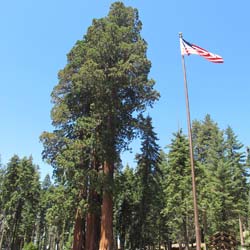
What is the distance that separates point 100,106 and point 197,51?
31.2 ft

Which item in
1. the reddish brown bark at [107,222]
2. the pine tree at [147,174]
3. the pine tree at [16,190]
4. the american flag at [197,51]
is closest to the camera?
the american flag at [197,51]

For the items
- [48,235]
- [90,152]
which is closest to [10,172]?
[90,152]

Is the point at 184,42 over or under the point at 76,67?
under

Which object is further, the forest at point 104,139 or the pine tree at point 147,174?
the pine tree at point 147,174

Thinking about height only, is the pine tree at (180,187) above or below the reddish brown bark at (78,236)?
above

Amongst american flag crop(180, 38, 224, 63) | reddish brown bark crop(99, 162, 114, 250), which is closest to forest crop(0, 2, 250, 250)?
reddish brown bark crop(99, 162, 114, 250)

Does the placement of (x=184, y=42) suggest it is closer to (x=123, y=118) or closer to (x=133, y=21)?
(x=123, y=118)

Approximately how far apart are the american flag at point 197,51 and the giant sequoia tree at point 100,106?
740cm

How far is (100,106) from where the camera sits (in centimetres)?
2134

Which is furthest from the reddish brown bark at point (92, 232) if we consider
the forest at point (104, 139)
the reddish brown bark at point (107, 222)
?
the reddish brown bark at point (107, 222)

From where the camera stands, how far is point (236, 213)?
33.2 m

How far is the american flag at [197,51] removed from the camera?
1332 centimetres

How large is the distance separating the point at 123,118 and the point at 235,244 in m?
11.0

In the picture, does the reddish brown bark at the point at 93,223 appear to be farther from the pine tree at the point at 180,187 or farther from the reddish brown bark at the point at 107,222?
the pine tree at the point at 180,187
